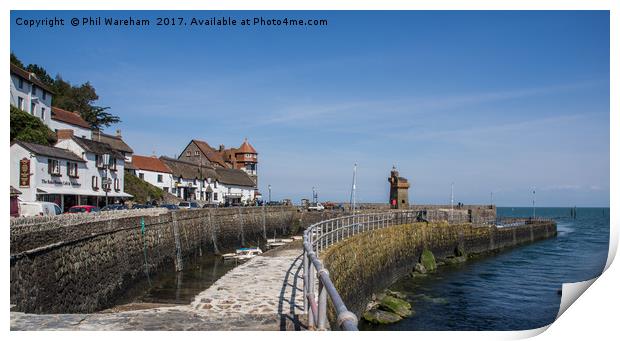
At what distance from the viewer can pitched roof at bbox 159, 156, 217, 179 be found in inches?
2594

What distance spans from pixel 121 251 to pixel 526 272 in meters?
24.9

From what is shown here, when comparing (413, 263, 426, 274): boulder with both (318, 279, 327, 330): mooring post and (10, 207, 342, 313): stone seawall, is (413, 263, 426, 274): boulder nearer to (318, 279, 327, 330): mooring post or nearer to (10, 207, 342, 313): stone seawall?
(10, 207, 342, 313): stone seawall

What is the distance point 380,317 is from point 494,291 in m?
10.2

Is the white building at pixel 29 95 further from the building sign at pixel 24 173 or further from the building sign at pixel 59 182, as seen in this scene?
the building sign at pixel 24 173

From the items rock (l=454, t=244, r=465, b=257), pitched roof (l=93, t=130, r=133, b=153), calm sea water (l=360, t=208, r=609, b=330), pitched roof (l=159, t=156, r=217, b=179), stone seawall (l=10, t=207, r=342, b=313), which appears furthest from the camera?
pitched roof (l=159, t=156, r=217, b=179)

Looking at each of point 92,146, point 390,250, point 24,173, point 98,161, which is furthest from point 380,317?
point 92,146

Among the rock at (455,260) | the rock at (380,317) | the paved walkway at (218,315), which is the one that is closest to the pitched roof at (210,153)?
the rock at (455,260)

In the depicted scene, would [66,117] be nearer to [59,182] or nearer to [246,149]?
[59,182]

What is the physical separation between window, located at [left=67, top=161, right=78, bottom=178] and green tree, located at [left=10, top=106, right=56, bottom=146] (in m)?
3.56

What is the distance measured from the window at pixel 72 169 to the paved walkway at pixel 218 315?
2543cm

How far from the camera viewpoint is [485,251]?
41.0 metres

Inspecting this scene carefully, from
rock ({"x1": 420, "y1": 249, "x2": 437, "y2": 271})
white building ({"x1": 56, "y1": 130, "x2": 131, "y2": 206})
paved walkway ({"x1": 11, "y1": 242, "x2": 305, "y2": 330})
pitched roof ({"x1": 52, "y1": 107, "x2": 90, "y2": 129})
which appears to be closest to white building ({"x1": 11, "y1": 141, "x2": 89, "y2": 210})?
white building ({"x1": 56, "y1": 130, "x2": 131, "y2": 206})

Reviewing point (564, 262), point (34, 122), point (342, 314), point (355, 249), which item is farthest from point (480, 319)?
point (34, 122)
